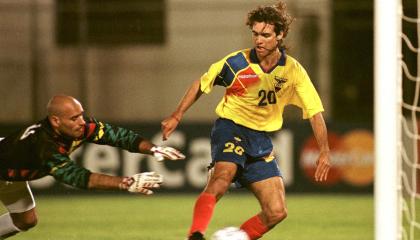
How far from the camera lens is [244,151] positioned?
24.2 feet

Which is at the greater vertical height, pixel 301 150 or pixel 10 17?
pixel 10 17

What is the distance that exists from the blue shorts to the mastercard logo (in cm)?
759

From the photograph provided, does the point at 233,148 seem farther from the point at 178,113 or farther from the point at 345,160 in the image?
the point at 345,160

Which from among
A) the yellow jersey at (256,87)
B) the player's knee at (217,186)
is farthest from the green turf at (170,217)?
the player's knee at (217,186)

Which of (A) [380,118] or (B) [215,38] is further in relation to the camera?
(B) [215,38]

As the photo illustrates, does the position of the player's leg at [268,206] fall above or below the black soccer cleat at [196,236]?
above

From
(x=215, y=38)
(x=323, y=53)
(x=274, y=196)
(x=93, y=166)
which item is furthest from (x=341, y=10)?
(x=274, y=196)

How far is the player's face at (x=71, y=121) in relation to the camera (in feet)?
22.2

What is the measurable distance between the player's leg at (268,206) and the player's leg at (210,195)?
0.84ft

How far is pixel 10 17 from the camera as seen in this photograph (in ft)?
55.2

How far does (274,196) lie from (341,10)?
33.3 feet

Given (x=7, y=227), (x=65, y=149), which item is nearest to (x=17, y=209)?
(x=7, y=227)

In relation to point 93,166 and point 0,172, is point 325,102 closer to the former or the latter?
point 93,166

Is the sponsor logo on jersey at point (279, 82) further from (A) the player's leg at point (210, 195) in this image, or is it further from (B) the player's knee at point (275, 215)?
(B) the player's knee at point (275, 215)
